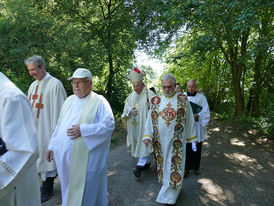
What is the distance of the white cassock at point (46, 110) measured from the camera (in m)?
3.83

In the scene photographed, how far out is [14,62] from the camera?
295 inches

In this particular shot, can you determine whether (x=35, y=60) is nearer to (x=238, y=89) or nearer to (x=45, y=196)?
(x=45, y=196)

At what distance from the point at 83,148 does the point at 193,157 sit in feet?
10.2

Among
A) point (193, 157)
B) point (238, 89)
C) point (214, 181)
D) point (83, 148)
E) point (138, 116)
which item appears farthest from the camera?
point (238, 89)

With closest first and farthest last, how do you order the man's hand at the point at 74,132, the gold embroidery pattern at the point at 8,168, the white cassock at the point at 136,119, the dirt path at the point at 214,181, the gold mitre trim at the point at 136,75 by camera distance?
the gold embroidery pattern at the point at 8,168, the man's hand at the point at 74,132, the dirt path at the point at 214,181, the gold mitre trim at the point at 136,75, the white cassock at the point at 136,119

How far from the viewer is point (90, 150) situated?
2.80m

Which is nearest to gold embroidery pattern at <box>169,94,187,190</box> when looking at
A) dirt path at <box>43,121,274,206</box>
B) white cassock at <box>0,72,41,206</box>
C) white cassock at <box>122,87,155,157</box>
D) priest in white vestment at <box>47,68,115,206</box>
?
dirt path at <box>43,121,274,206</box>

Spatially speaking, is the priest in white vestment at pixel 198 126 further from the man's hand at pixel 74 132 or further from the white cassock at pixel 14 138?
the white cassock at pixel 14 138

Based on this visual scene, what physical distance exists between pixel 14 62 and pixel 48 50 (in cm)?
121

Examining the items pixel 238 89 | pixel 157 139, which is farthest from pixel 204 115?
pixel 238 89

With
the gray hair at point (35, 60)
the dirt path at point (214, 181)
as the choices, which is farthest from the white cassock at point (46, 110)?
the dirt path at point (214, 181)

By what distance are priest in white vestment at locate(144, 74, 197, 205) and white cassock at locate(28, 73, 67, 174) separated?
1.62 metres

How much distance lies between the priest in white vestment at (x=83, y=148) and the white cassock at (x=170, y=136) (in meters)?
1.10

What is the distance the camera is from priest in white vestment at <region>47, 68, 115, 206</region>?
109 inches
